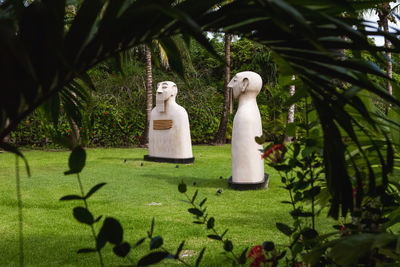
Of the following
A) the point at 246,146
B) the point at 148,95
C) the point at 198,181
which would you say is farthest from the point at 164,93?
the point at 148,95

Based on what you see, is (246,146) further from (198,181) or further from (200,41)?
(200,41)

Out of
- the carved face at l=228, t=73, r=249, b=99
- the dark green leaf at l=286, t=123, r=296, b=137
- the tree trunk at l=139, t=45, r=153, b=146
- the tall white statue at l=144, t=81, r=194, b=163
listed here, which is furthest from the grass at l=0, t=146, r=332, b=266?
the tree trunk at l=139, t=45, r=153, b=146

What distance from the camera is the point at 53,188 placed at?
6102mm

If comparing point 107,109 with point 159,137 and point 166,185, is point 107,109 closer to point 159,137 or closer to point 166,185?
point 159,137

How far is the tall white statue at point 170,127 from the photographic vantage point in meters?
9.16

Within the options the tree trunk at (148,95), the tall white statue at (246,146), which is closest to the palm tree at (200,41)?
the tall white statue at (246,146)

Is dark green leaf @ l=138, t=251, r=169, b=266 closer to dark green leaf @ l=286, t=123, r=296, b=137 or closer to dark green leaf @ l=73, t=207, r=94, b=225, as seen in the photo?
dark green leaf @ l=73, t=207, r=94, b=225

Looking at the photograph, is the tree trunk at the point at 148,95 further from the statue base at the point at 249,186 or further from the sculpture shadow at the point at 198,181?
the statue base at the point at 249,186

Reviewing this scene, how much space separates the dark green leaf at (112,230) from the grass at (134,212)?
985 millimetres

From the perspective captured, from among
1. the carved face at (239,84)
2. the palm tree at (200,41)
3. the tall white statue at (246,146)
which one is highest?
the carved face at (239,84)

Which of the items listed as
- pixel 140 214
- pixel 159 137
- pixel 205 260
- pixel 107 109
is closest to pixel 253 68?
pixel 107 109

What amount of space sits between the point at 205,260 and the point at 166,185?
3.48 metres

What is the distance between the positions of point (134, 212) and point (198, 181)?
234 centimetres

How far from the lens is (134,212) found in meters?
4.62
